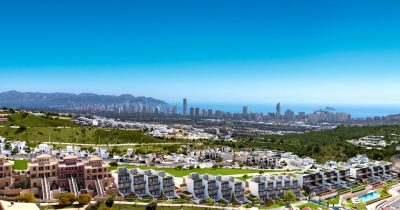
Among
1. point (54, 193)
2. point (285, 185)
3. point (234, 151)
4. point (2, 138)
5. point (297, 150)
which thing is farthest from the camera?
point (297, 150)

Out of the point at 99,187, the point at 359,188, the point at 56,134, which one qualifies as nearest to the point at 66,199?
the point at 99,187

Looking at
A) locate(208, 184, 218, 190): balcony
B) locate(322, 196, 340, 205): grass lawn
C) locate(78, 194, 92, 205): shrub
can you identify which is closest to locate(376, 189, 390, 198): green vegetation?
locate(322, 196, 340, 205): grass lawn

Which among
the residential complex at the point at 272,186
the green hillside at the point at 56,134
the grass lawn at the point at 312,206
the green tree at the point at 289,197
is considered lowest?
the grass lawn at the point at 312,206

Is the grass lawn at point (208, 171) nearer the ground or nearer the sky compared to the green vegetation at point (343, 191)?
nearer the sky

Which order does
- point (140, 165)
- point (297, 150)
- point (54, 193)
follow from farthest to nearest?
point (297, 150) < point (140, 165) < point (54, 193)

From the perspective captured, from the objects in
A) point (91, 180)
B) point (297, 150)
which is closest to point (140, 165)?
point (91, 180)

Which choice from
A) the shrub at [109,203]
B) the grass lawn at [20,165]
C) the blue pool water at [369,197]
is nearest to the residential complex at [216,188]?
the shrub at [109,203]

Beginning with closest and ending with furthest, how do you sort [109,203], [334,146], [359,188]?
[109,203] → [359,188] → [334,146]

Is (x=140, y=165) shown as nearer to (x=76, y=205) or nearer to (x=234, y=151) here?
(x=76, y=205)

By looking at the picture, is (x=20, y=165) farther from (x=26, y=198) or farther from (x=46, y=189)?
(x=26, y=198)

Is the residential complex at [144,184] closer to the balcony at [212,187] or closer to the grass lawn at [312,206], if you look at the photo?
the balcony at [212,187]

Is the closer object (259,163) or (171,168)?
(171,168)
